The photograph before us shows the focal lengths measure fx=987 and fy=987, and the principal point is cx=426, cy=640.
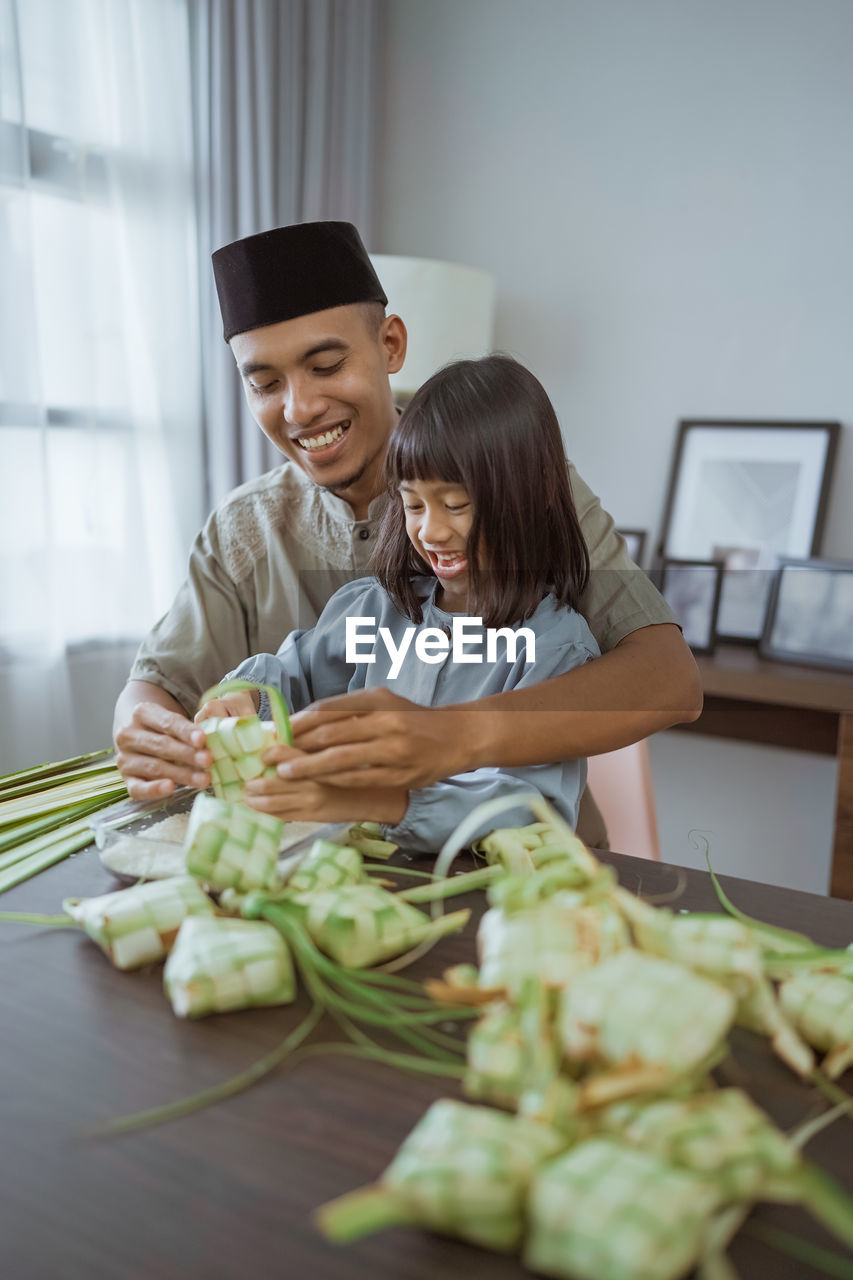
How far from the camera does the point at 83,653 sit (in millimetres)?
2541

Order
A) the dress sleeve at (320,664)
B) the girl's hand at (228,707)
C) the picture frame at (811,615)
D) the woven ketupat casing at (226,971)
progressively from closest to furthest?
the woven ketupat casing at (226,971), the girl's hand at (228,707), the dress sleeve at (320,664), the picture frame at (811,615)

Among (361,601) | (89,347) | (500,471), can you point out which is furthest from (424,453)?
(89,347)

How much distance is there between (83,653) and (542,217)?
1.77 meters

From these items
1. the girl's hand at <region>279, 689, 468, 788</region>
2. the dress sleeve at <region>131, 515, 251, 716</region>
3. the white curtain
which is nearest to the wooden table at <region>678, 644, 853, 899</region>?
the dress sleeve at <region>131, 515, 251, 716</region>

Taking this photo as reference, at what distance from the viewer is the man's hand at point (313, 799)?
0.89 m

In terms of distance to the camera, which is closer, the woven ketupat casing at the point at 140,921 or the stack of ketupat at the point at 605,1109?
the stack of ketupat at the point at 605,1109

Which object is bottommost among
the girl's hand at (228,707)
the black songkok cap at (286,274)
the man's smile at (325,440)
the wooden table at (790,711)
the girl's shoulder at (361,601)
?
the wooden table at (790,711)

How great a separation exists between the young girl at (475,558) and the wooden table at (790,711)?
1.01 m

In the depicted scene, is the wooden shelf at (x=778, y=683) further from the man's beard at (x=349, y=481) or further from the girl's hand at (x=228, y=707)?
the girl's hand at (x=228, y=707)

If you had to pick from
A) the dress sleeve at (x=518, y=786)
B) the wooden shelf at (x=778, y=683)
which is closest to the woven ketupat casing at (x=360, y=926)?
the dress sleeve at (x=518, y=786)

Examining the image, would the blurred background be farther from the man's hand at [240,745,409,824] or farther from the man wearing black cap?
the man's hand at [240,745,409,824]

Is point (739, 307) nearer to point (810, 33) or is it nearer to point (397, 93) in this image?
point (810, 33)

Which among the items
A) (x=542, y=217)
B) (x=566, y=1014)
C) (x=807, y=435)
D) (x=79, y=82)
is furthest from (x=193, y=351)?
(x=566, y=1014)

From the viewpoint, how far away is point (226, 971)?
66cm
